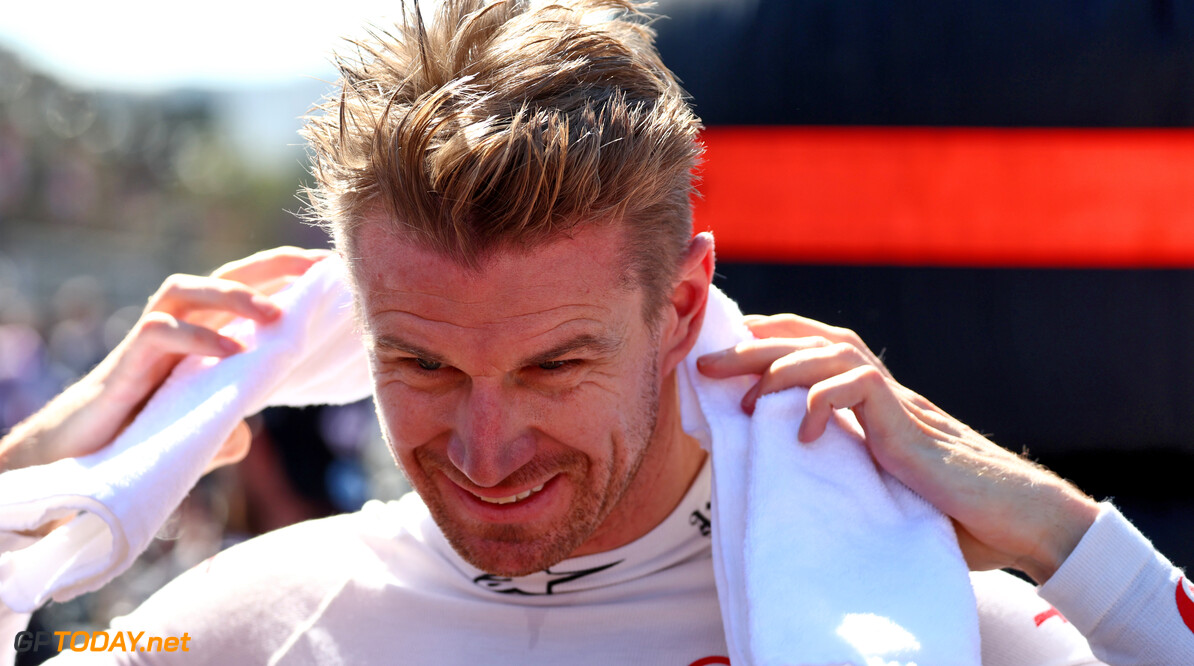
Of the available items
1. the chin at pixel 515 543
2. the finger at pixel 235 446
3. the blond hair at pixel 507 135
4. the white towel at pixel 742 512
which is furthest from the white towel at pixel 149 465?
the chin at pixel 515 543

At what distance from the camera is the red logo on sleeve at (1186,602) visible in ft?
5.01

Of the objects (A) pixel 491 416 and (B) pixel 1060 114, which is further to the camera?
(B) pixel 1060 114

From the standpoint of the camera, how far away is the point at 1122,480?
2369 millimetres

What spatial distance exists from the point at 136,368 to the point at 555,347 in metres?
0.89

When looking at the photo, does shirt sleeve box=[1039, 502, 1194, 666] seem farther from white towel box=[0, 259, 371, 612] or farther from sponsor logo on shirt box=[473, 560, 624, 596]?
white towel box=[0, 259, 371, 612]

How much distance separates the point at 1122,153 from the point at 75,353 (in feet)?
28.1

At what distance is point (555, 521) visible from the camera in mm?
1719

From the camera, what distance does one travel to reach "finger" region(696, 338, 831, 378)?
170 centimetres

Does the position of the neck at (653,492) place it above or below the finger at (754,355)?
below

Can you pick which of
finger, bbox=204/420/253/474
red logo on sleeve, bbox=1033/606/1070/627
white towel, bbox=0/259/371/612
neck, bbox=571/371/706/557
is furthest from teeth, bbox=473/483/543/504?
red logo on sleeve, bbox=1033/606/1070/627

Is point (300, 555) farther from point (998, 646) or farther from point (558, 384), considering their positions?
point (998, 646)

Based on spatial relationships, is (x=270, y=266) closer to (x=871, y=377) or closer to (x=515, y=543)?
(x=515, y=543)

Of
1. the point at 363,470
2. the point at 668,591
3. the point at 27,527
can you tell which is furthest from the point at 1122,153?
the point at 363,470

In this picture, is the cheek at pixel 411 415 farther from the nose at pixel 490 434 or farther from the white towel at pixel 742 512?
the white towel at pixel 742 512
